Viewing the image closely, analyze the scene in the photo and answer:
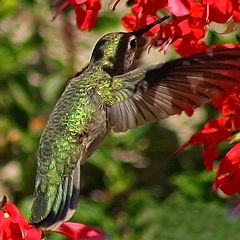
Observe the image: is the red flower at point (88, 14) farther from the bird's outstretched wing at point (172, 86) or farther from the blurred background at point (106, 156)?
the blurred background at point (106, 156)

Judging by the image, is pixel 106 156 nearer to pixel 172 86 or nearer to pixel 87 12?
pixel 87 12

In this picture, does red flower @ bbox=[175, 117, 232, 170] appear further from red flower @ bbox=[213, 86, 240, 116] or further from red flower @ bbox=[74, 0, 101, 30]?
red flower @ bbox=[74, 0, 101, 30]

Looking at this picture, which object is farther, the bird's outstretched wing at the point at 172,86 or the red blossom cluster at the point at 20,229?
the red blossom cluster at the point at 20,229

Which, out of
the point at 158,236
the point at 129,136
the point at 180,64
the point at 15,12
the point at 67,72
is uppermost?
the point at 180,64

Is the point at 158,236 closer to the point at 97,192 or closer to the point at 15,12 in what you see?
the point at 97,192

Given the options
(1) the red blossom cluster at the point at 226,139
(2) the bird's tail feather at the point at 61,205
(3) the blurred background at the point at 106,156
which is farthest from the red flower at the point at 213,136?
(3) the blurred background at the point at 106,156

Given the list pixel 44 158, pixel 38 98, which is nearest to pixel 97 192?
pixel 38 98
